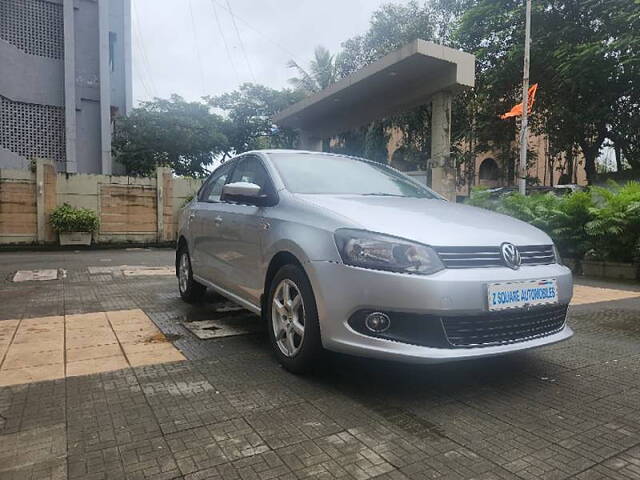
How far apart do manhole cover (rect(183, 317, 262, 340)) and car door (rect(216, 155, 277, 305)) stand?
38 centimetres

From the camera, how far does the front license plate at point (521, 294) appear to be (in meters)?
2.69

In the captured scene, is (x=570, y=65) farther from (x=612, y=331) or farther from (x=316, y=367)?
(x=316, y=367)

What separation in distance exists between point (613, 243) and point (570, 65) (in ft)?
46.5

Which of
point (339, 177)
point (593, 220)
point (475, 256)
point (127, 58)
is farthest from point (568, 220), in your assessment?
point (127, 58)

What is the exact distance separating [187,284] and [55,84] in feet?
50.5

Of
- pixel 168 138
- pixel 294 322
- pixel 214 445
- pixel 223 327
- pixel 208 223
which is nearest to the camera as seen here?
pixel 214 445

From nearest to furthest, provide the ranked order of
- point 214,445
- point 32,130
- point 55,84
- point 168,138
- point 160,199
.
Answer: point 214,445, point 160,199, point 32,130, point 55,84, point 168,138

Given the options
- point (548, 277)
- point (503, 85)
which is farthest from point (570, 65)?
point (548, 277)

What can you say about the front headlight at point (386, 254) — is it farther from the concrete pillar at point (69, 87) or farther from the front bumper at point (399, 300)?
the concrete pillar at point (69, 87)

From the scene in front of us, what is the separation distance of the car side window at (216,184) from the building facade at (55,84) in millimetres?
13471

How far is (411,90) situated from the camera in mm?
11914

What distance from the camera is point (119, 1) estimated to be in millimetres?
24750

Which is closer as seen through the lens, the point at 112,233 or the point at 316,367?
the point at 316,367

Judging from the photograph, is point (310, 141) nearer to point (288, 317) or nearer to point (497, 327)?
point (288, 317)
